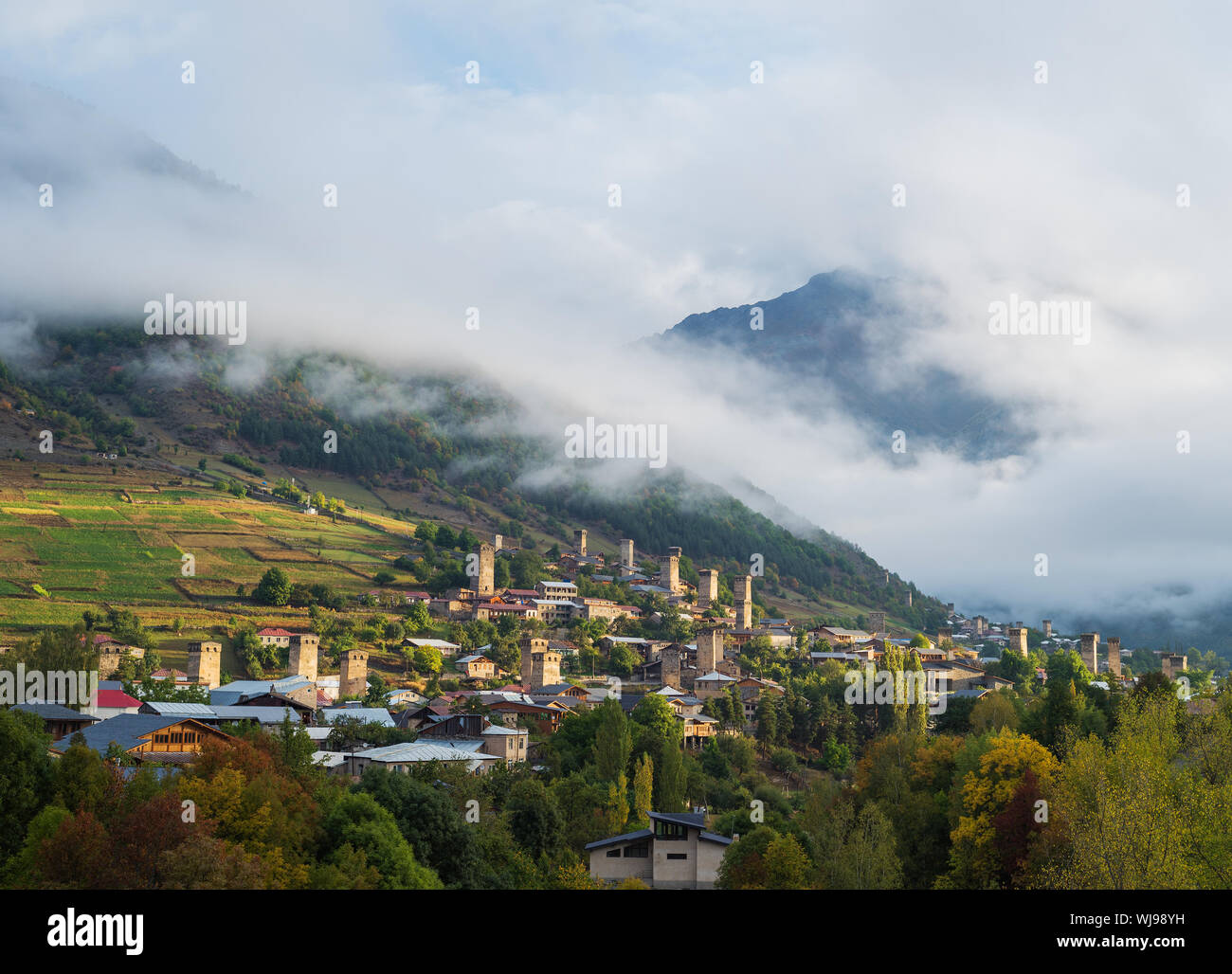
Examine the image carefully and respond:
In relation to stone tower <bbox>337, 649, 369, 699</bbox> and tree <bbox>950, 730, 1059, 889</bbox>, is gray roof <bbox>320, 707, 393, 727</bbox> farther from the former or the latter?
tree <bbox>950, 730, 1059, 889</bbox>

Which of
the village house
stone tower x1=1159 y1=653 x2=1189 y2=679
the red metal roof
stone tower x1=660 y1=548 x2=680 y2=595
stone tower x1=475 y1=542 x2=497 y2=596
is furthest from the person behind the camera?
stone tower x1=660 y1=548 x2=680 y2=595

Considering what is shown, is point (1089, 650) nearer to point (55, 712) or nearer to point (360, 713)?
point (360, 713)

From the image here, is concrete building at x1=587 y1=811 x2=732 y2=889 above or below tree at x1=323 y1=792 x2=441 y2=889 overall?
below

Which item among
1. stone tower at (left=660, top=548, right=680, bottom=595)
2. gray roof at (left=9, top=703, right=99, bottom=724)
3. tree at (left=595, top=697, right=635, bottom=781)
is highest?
stone tower at (left=660, top=548, right=680, bottom=595)

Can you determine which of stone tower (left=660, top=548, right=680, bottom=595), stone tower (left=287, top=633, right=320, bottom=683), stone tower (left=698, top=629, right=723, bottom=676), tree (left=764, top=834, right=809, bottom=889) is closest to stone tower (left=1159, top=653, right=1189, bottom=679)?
stone tower (left=660, top=548, right=680, bottom=595)

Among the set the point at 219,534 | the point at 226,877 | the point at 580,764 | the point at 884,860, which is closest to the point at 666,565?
the point at 219,534

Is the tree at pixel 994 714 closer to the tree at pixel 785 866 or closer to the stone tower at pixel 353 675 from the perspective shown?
the tree at pixel 785 866

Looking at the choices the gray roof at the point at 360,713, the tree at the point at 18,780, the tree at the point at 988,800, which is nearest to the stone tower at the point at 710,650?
the gray roof at the point at 360,713

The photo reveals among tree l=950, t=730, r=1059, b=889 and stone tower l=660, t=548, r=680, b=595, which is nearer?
tree l=950, t=730, r=1059, b=889
